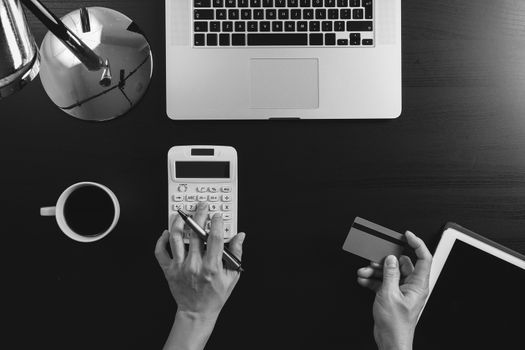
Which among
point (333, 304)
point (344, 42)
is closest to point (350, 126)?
point (344, 42)

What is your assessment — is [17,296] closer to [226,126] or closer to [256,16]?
[226,126]

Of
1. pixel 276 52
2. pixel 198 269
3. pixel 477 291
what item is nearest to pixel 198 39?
pixel 276 52

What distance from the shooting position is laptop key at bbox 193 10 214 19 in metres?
0.65

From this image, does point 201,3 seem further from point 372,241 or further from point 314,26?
point 372,241

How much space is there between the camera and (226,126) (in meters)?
0.69

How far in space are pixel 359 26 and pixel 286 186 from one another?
27cm

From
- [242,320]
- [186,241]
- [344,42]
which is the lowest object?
[242,320]

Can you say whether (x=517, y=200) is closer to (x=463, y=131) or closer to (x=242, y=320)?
(x=463, y=131)

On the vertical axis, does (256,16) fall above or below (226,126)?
above

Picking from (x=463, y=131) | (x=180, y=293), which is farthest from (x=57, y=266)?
(x=463, y=131)

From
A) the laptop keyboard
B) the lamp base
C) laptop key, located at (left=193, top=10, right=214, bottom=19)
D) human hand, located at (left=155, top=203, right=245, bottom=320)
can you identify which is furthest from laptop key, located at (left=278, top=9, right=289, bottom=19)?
human hand, located at (left=155, top=203, right=245, bottom=320)

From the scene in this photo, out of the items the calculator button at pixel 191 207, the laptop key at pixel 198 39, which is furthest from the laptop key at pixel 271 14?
the calculator button at pixel 191 207

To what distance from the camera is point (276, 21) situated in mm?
657

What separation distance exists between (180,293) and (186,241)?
8cm
